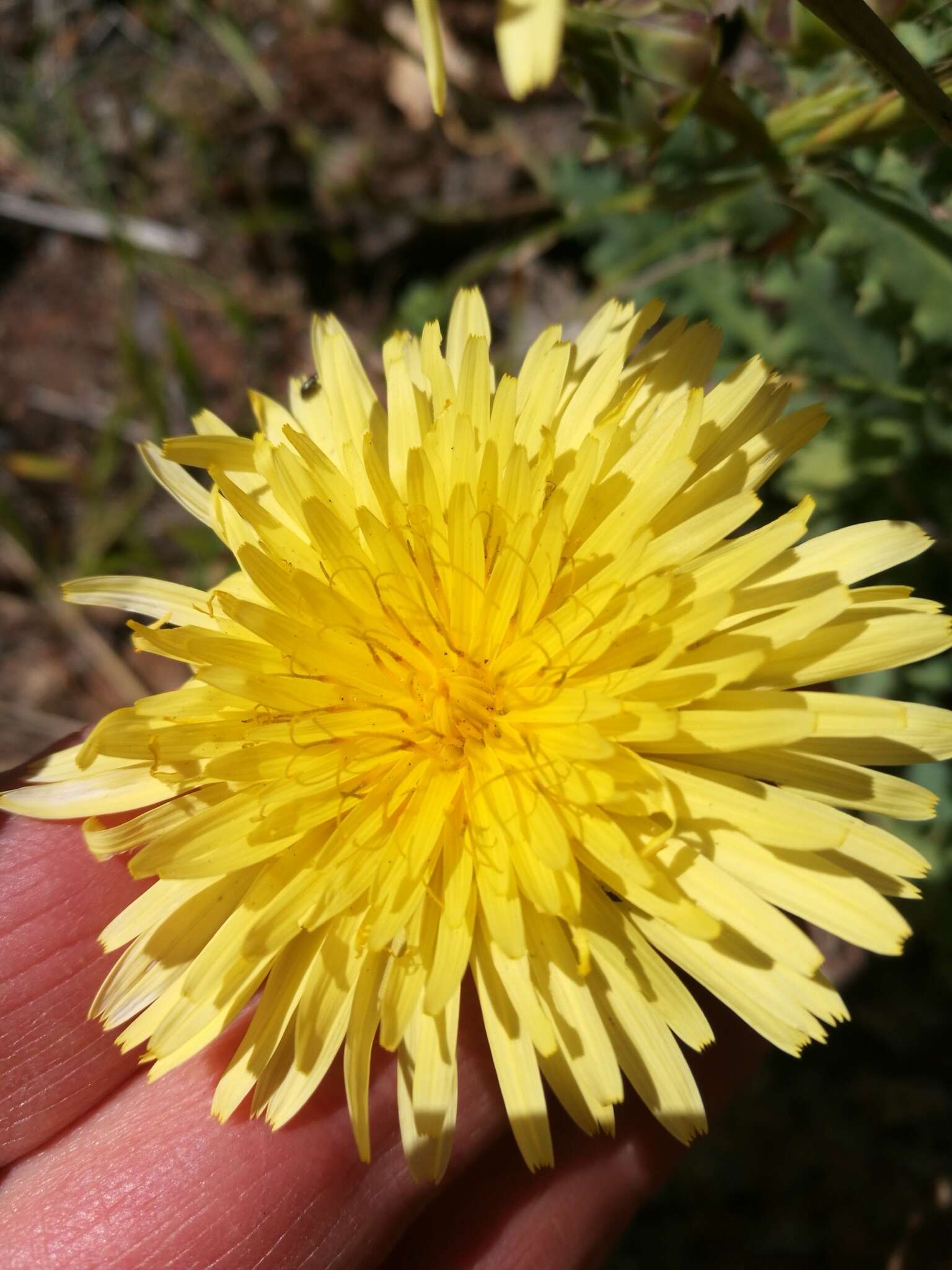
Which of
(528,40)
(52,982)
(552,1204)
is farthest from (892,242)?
(52,982)

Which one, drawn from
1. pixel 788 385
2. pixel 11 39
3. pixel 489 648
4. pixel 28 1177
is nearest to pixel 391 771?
pixel 489 648

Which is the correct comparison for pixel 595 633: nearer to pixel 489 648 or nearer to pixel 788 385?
pixel 489 648

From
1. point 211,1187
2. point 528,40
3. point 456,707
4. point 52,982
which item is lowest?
point 211,1187

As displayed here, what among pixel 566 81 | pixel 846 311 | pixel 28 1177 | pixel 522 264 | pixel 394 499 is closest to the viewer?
pixel 394 499

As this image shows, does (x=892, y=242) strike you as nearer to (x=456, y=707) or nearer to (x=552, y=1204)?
(x=456, y=707)

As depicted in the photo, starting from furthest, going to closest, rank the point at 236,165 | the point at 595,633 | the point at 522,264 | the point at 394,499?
the point at 236,165
the point at 522,264
the point at 394,499
the point at 595,633

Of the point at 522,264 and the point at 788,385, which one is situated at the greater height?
the point at 522,264

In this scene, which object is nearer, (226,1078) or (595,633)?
(595,633)
